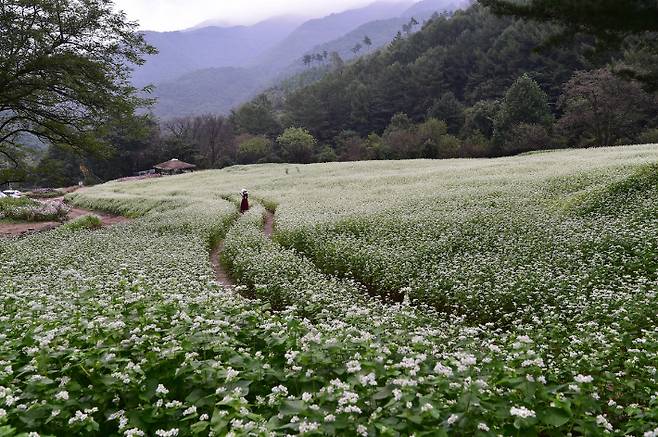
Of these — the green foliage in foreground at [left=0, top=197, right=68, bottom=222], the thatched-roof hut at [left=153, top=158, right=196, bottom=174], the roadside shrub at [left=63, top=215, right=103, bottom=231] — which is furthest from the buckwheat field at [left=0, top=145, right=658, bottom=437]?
the thatched-roof hut at [left=153, top=158, right=196, bottom=174]

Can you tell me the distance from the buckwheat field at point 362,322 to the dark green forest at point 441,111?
3665 cm

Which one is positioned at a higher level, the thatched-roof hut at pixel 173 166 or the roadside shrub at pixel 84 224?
the thatched-roof hut at pixel 173 166

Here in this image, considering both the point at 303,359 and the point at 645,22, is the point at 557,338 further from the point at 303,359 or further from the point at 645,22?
the point at 645,22

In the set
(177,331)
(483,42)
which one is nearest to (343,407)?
(177,331)

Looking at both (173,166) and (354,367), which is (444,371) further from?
(173,166)

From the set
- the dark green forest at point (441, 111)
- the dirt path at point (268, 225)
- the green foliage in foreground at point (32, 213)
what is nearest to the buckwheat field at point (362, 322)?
the dirt path at point (268, 225)

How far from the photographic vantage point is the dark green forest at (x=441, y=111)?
55.3 m

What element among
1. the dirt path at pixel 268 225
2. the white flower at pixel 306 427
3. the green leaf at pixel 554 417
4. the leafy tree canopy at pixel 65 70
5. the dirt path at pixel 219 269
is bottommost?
the dirt path at pixel 219 269

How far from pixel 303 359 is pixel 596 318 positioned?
5.50m

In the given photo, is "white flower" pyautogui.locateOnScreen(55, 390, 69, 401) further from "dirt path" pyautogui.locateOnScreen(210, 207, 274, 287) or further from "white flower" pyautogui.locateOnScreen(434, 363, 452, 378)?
"dirt path" pyautogui.locateOnScreen(210, 207, 274, 287)

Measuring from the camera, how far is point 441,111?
77938 mm

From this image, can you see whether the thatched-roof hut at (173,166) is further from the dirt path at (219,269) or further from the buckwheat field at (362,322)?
the dirt path at (219,269)

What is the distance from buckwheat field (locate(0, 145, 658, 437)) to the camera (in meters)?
3.50

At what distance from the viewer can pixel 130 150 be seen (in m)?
83.8
